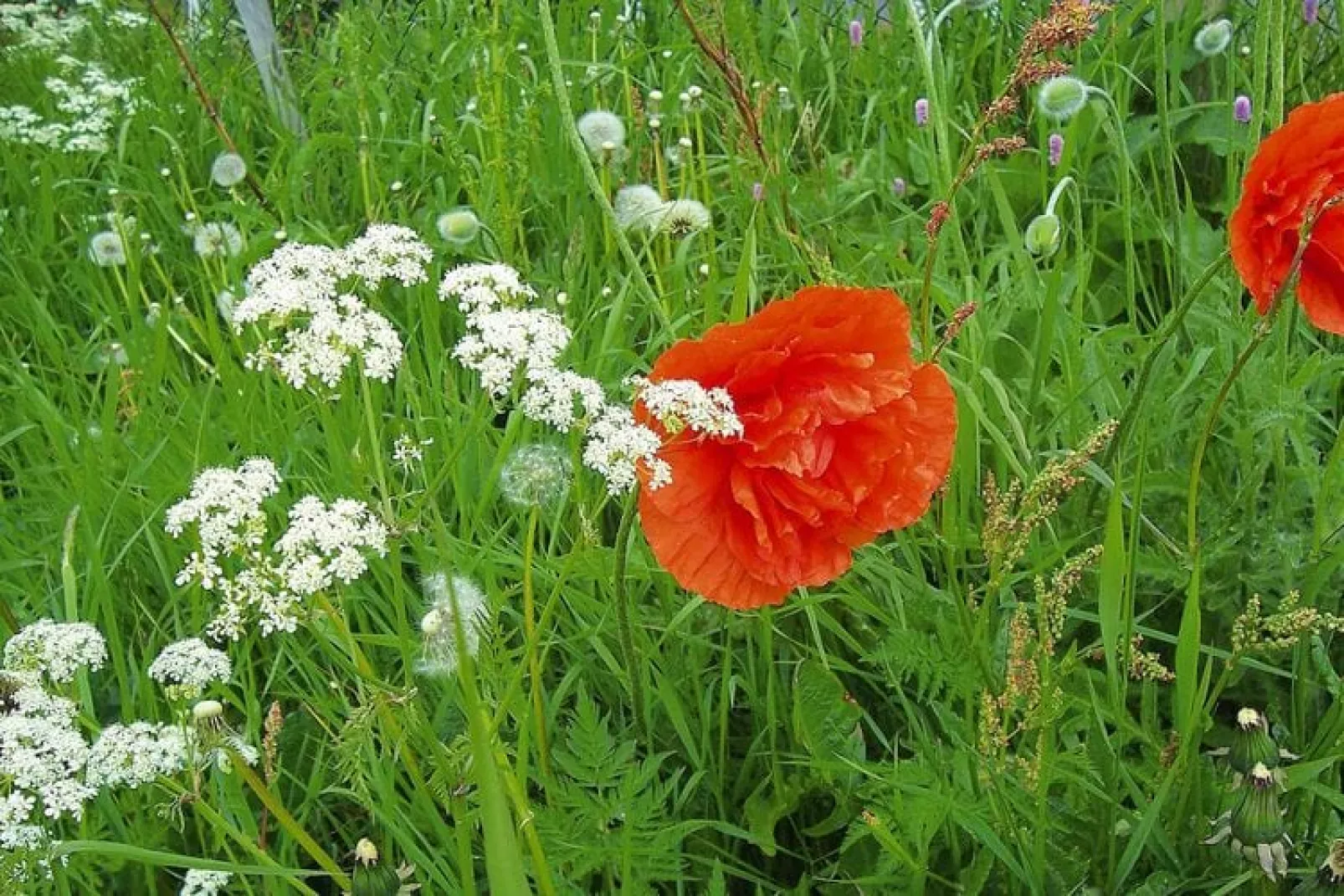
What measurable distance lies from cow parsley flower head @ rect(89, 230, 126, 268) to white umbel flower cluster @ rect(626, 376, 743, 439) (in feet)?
5.33

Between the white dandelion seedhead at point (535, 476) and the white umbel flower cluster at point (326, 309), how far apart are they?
6.2 inches

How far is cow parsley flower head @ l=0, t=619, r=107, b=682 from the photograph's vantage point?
3.39 ft

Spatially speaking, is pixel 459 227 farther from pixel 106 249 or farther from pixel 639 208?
pixel 106 249

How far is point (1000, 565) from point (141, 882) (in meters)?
0.89

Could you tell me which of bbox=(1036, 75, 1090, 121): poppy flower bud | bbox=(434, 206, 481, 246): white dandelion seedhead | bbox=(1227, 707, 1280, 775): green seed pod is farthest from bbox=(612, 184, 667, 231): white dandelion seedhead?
bbox=(1227, 707, 1280, 775): green seed pod

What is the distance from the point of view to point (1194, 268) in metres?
1.94

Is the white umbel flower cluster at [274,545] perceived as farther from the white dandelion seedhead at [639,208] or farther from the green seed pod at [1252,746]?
the white dandelion seedhead at [639,208]

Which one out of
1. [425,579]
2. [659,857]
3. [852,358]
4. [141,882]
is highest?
[852,358]

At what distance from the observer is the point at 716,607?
1570 millimetres

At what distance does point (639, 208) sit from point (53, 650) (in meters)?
1.22

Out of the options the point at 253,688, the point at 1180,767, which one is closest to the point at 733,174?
the point at 253,688

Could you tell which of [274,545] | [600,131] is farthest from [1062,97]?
[274,545]

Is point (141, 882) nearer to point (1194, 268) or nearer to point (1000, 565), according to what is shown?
point (1000, 565)

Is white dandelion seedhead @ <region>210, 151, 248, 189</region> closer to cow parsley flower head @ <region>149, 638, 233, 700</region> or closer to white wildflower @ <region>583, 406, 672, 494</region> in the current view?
cow parsley flower head @ <region>149, 638, 233, 700</region>
